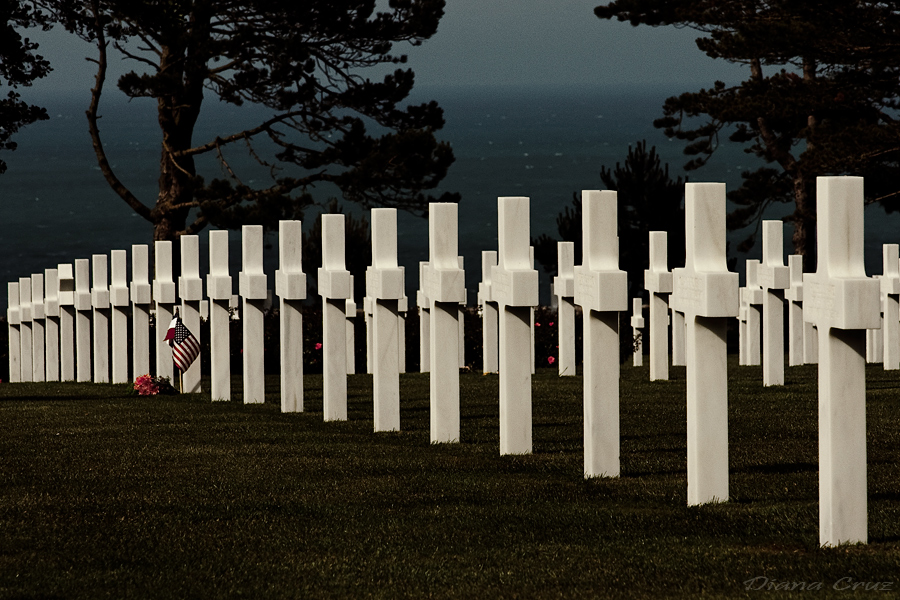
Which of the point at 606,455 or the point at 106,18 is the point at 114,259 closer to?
→ the point at 606,455

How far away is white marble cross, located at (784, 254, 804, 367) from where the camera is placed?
1373cm

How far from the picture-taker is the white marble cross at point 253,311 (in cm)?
1061

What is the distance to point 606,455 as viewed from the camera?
646cm

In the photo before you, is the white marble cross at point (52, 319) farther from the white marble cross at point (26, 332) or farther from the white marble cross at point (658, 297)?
the white marble cross at point (658, 297)

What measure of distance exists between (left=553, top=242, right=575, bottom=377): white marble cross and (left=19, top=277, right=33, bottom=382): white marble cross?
291 inches

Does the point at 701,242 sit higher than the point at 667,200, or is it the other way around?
the point at 667,200

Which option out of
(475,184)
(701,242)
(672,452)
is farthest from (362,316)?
(475,184)

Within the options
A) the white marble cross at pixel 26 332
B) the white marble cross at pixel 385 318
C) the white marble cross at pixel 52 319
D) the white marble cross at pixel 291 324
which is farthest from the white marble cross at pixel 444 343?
the white marble cross at pixel 26 332

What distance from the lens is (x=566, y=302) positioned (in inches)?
566

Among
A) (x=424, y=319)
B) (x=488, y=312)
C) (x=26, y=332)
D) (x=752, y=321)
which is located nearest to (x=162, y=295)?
(x=424, y=319)

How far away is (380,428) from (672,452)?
2.14 meters

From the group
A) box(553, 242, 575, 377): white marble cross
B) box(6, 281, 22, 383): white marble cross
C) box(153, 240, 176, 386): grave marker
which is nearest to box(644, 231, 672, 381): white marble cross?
box(553, 242, 575, 377): white marble cross

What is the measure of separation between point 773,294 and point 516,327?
6020 millimetres

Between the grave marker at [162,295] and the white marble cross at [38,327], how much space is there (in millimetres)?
3889
